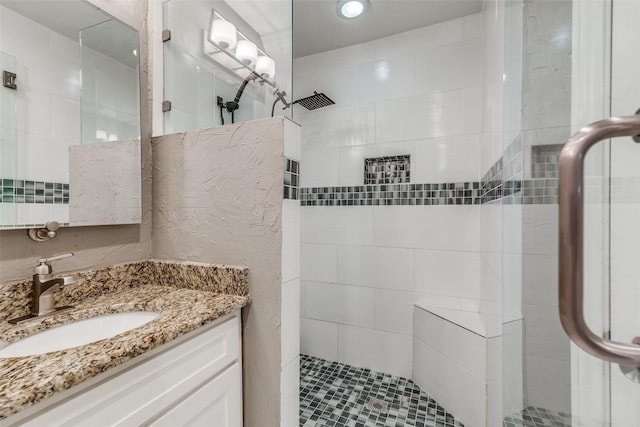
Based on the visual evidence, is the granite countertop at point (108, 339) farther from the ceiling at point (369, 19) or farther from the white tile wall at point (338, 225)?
the ceiling at point (369, 19)

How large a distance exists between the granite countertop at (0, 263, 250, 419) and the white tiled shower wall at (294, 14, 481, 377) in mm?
1206

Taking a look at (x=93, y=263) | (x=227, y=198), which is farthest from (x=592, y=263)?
(x=93, y=263)

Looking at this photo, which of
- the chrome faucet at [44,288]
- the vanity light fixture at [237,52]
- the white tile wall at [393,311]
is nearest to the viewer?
the chrome faucet at [44,288]

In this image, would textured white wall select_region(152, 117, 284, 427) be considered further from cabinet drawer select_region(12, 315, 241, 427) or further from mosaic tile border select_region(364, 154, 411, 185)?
mosaic tile border select_region(364, 154, 411, 185)

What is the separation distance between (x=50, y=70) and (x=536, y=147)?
58.9 inches

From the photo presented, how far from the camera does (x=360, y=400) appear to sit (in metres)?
1.66

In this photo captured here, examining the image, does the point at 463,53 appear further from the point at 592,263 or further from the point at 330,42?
the point at 592,263

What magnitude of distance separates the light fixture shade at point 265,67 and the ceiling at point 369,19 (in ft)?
2.91

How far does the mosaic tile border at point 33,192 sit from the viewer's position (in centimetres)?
81

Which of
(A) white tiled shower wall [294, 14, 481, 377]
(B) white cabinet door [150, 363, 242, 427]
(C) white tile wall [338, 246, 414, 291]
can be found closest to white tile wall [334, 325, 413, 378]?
(A) white tiled shower wall [294, 14, 481, 377]

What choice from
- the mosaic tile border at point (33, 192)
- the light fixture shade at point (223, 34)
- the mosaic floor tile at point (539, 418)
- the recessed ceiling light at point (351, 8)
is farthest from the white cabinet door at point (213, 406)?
the recessed ceiling light at point (351, 8)

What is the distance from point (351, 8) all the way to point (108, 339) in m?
2.02

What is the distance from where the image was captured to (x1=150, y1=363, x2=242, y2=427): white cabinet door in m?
0.75

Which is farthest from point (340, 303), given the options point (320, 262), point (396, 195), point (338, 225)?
point (396, 195)
